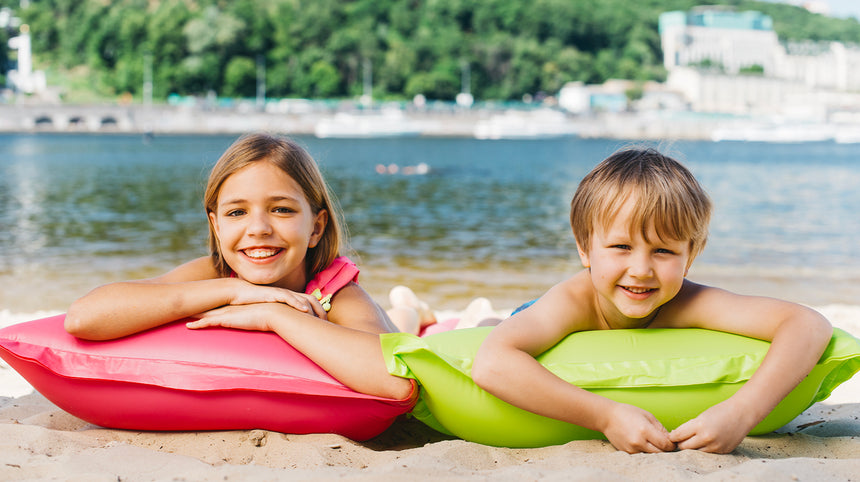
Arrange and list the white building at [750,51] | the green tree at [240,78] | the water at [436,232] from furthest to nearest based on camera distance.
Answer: the white building at [750,51], the green tree at [240,78], the water at [436,232]

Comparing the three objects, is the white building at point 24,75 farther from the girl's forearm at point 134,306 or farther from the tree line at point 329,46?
the girl's forearm at point 134,306

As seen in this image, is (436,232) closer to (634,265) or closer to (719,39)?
(634,265)

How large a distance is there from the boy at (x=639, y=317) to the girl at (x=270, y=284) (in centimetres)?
38

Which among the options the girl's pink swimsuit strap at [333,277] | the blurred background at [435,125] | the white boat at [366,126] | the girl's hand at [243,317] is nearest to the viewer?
the girl's hand at [243,317]

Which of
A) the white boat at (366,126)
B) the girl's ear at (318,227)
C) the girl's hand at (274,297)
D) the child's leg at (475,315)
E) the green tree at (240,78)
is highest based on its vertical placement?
the green tree at (240,78)

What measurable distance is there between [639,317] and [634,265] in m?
0.27

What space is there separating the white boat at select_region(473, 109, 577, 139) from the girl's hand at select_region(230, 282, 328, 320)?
70782 mm

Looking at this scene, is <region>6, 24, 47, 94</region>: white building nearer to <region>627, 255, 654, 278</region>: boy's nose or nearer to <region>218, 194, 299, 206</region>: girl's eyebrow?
<region>218, 194, 299, 206</region>: girl's eyebrow

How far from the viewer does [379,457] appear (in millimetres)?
2480

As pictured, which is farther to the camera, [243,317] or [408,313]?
[408,313]

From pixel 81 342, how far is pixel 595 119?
75432 mm

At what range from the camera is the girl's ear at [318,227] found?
2892mm

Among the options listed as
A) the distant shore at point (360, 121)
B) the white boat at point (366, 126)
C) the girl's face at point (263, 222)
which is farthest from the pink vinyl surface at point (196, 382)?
the white boat at point (366, 126)

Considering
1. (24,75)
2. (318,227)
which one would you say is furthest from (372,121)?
(318,227)
